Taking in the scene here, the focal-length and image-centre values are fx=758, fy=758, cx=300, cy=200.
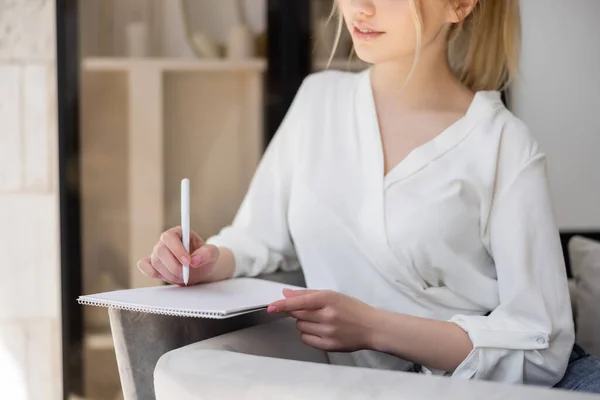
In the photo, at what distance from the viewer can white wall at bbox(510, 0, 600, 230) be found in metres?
1.80

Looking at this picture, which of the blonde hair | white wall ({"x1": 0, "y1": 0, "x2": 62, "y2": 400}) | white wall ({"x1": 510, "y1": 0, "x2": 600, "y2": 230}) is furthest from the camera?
white wall ({"x1": 0, "y1": 0, "x2": 62, "y2": 400})

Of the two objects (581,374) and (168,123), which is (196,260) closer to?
(581,374)

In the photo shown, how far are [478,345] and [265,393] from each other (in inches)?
14.5

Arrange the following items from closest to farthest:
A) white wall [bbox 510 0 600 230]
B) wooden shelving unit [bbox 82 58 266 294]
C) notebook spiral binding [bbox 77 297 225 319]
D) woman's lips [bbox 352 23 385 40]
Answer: notebook spiral binding [bbox 77 297 225 319] → woman's lips [bbox 352 23 385 40] → white wall [bbox 510 0 600 230] → wooden shelving unit [bbox 82 58 266 294]

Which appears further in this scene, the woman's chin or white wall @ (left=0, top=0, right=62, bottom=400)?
white wall @ (left=0, top=0, right=62, bottom=400)

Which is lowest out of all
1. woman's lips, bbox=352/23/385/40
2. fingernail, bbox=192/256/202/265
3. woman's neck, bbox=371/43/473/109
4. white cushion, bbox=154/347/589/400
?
white cushion, bbox=154/347/589/400

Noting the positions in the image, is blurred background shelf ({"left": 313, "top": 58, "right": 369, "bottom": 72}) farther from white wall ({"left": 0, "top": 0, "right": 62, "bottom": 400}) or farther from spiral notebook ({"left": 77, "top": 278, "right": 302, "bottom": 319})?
spiral notebook ({"left": 77, "top": 278, "right": 302, "bottom": 319})

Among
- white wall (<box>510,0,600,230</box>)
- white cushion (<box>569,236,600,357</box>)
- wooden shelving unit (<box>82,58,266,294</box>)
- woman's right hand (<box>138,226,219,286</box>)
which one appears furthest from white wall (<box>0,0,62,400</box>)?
white cushion (<box>569,236,600,357</box>)

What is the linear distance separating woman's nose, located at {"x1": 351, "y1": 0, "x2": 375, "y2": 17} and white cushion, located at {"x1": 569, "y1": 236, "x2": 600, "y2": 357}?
61 cm

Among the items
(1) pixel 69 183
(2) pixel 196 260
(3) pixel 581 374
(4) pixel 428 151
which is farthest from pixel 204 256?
(1) pixel 69 183

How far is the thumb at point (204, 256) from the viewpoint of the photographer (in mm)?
1005

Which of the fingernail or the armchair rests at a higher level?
the fingernail

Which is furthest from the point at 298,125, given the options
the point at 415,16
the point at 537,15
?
the point at 537,15

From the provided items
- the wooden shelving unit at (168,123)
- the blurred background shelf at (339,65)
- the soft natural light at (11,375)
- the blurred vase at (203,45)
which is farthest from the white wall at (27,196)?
the blurred background shelf at (339,65)
